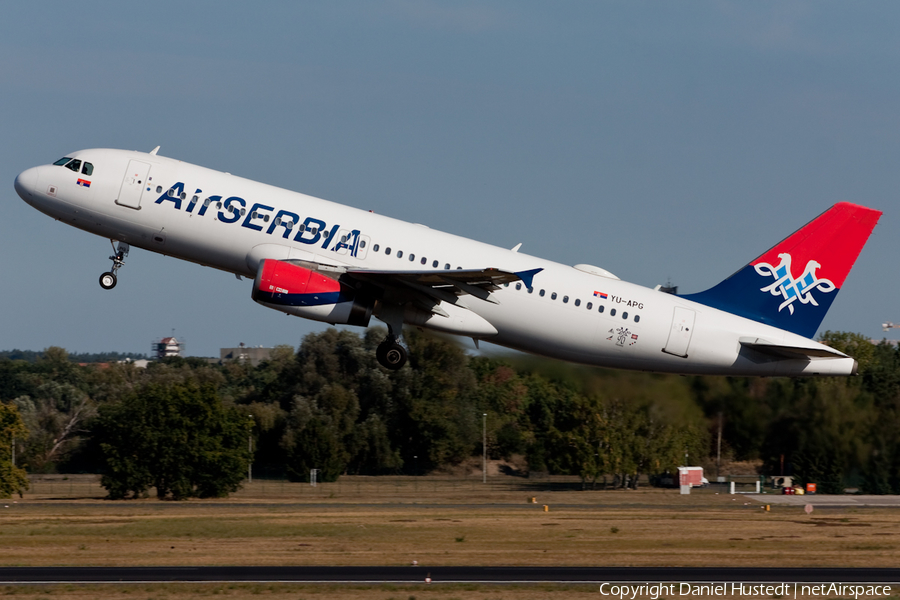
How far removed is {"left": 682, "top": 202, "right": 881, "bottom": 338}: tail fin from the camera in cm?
3731

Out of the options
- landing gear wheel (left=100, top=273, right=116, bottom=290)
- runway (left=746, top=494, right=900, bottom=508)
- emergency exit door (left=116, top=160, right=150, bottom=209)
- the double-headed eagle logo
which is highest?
emergency exit door (left=116, top=160, right=150, bottom=209)

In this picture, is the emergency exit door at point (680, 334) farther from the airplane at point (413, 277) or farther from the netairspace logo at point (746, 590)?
the netairspace logo at point (746, 590)

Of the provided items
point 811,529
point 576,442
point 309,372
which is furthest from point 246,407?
point 811,529

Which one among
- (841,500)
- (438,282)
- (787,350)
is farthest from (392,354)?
(841,500)

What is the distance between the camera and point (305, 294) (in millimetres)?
32312

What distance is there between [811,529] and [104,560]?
31155 millimetres

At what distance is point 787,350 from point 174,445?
5039 centimetres

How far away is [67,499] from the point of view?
72.4m

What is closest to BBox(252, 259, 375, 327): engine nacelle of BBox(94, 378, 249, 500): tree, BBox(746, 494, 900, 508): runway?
BBox(746, 494, 900, 508): runway

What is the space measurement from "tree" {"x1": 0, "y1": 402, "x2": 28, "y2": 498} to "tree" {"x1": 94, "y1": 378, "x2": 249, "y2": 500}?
562 cm

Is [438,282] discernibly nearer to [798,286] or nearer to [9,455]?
[798,286]

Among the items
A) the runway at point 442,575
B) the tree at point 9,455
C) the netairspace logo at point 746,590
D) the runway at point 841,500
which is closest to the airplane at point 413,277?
the runway at point 442,575

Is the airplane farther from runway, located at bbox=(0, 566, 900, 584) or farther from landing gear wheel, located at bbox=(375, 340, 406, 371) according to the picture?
runway, located at bbox=(0, 566, 900, 584)

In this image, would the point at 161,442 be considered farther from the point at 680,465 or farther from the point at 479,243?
the point at 479,243
